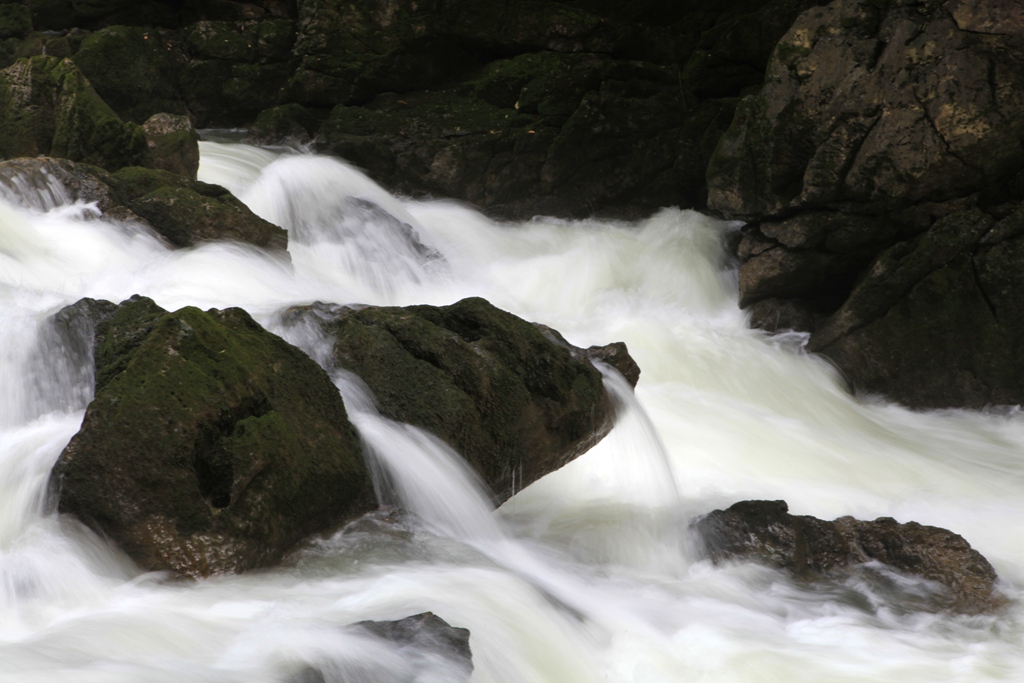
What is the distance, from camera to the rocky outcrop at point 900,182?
9.00 metres

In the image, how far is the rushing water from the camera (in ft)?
13.0

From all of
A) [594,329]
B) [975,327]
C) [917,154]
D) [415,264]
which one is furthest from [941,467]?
[415,264]

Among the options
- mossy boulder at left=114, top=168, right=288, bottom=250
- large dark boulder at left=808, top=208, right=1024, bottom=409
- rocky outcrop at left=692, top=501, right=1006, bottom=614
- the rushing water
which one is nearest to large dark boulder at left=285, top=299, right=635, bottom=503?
the rushing water

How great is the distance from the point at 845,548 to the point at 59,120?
7.43 m

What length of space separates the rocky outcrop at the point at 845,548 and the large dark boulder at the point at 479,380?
101 centimetres

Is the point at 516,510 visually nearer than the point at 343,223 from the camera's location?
Yes

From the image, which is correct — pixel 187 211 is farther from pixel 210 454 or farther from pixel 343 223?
pixel 210 454

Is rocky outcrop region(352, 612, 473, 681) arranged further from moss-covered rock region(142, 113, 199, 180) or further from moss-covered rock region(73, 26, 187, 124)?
moss-covered rock region(73, 26, 187, 124)

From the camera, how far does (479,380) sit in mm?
5551

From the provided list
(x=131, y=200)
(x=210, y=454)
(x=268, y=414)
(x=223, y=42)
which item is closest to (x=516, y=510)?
(x=268, y=414)

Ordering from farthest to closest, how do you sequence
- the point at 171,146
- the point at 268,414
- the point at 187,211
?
the point at 171,146 → the point at 187,211 → the point at 268,414

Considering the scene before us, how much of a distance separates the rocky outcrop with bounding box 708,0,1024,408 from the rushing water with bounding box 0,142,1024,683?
55 centimetres

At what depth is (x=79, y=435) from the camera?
14.1 ft

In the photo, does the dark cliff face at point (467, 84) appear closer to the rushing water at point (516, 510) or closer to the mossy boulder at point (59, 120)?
the rushing water at point (516, 510)
